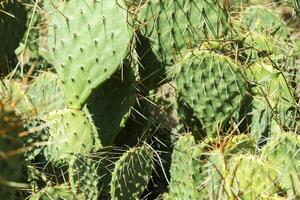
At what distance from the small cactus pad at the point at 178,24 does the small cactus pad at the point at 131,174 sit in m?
0.45

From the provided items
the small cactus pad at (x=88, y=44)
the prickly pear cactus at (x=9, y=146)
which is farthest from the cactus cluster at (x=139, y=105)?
the prickly pear cactus at (x=9, y=146)

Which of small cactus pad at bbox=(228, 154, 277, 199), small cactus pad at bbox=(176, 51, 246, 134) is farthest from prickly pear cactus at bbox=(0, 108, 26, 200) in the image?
small cactus pad at bbox=(176, 51, 246, 134)

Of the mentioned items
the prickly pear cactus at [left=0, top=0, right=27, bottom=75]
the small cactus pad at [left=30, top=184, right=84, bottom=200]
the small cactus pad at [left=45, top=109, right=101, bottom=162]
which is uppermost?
the prickly pear cactus at [left=0, top=0, right=27, bottom=75]

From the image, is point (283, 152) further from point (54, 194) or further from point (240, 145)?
point (54, 194)

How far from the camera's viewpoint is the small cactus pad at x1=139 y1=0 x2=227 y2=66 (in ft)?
9.75

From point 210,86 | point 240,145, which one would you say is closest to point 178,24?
point 210,86

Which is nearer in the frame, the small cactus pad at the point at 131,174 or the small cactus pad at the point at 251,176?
the small cactus pad at the point at 251,176

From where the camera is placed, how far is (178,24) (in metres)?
3.00

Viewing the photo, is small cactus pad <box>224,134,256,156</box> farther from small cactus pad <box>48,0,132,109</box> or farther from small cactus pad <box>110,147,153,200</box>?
small cactus pad <box>48,0,132,109</box>

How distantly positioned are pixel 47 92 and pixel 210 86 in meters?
0.89

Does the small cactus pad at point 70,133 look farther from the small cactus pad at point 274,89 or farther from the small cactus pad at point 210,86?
the small cactus pad at point 274,89

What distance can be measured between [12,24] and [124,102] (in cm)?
70

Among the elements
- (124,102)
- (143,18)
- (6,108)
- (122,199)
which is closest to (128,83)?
(124,102)

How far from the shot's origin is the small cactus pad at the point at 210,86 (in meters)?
2.80
